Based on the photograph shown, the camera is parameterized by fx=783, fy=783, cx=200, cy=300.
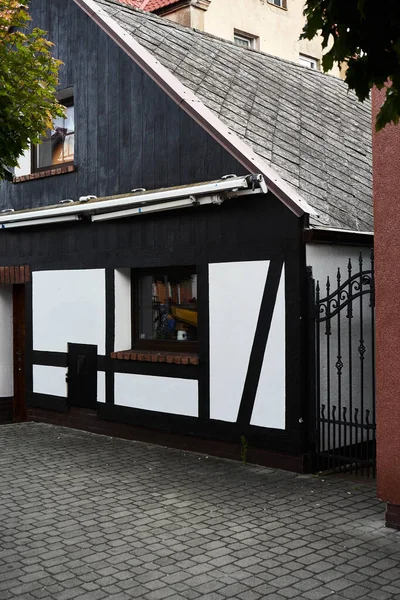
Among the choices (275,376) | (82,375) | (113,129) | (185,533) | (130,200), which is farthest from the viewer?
(82,375)

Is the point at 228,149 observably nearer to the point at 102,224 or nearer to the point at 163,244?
the point at 163,244

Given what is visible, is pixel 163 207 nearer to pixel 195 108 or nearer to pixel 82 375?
pixel 195 108

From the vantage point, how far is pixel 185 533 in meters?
6.04

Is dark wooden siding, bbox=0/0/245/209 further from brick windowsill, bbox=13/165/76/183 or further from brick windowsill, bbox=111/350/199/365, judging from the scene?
brick windowsill, bbox=111/350/199/365

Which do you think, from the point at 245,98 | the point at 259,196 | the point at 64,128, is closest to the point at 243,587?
the point at 259,196

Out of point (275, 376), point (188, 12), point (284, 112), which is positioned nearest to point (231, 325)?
point (275, 376)

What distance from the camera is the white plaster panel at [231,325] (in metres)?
8.40

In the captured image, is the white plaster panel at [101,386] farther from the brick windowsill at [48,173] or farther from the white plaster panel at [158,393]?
the brick windowsill at [48,173]

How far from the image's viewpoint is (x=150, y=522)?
636 centimetres

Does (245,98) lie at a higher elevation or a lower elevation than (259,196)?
higher

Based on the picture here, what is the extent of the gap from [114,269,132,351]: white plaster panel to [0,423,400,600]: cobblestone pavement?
177 cm

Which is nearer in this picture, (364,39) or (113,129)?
(364,39)

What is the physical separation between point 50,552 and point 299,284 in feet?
12.0

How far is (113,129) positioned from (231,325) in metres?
3.37
